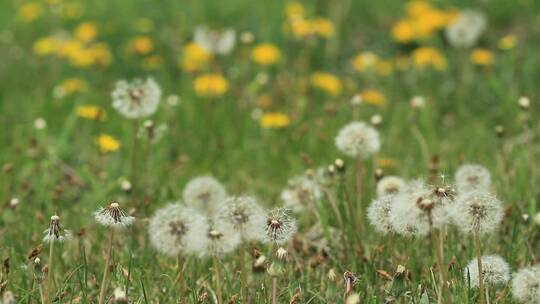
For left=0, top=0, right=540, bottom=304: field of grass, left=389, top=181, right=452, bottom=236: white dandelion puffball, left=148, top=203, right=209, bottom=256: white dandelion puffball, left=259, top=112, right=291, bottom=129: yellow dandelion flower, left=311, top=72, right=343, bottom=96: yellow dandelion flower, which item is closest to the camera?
left=389, top=181, right=452, bottom=236: white dandelion puffball

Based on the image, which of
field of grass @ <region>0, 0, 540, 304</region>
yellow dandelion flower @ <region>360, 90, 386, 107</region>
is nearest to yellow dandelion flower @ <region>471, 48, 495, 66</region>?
field of grass @ <region>0, 0, 540, 304</region>

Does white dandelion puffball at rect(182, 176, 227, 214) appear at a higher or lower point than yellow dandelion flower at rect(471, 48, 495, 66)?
lower

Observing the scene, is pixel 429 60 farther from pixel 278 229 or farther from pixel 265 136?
pixel 278 229

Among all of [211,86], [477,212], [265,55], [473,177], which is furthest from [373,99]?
[477,212]

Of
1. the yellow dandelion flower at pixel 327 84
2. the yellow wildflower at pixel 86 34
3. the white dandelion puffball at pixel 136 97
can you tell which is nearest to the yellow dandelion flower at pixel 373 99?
the yellow dandelion flower at pixel 327 84

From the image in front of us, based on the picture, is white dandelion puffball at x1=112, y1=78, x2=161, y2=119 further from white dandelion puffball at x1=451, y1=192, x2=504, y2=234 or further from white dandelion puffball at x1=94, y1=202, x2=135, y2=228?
white dandelion puffball at x1=451, y1=192, x2=504, y2=234

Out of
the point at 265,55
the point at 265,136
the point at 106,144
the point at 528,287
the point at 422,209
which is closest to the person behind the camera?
the point at 422,209

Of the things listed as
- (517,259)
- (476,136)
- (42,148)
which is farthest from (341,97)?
(517,259)

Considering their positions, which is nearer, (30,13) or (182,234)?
(182,234)
